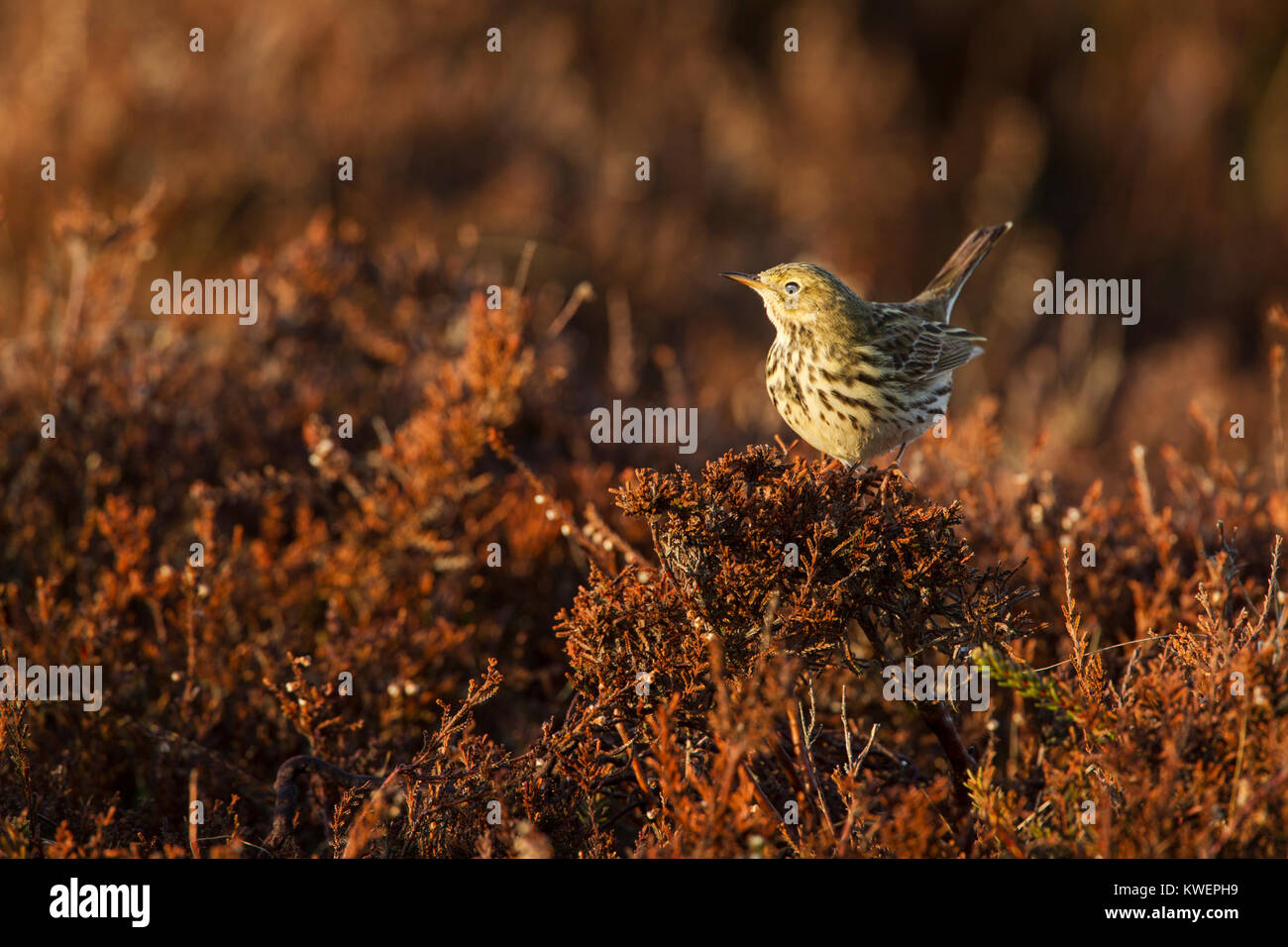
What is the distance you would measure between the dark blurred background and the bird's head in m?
1.66

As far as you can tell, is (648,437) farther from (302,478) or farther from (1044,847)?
(1044,847)

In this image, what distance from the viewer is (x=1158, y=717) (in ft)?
8.07

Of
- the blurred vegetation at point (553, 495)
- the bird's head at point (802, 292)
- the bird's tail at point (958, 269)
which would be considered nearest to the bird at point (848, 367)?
the bird's head at point (802, 292)

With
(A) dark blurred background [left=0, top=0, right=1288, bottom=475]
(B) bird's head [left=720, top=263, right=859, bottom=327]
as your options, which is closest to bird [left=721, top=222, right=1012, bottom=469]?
(B) bird's head [left=720, top=263, right=859, bottom=327]

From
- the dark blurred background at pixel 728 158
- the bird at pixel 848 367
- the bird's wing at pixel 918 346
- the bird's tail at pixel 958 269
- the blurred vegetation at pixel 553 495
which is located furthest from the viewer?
the dark blurred background at pixel 728 158

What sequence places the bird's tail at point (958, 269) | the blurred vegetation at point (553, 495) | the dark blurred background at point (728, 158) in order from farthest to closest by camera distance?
the dark blurred background at point (728, 158), the bird's tail at point (958, 269), the blurred vegetation at point (553, 495)

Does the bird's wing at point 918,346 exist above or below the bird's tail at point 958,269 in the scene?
below

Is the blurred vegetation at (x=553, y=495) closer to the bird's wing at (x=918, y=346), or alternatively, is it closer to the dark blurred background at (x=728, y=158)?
the dark blurred background at (x=728, y=158)

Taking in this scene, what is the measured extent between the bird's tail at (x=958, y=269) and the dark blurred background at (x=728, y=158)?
1463 mm

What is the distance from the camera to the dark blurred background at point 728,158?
25.2ft

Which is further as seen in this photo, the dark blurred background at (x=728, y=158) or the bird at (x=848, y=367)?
the dark blurred background at (x=728, y=158)

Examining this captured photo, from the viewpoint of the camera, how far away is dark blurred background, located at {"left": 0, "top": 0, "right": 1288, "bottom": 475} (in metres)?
7.68
